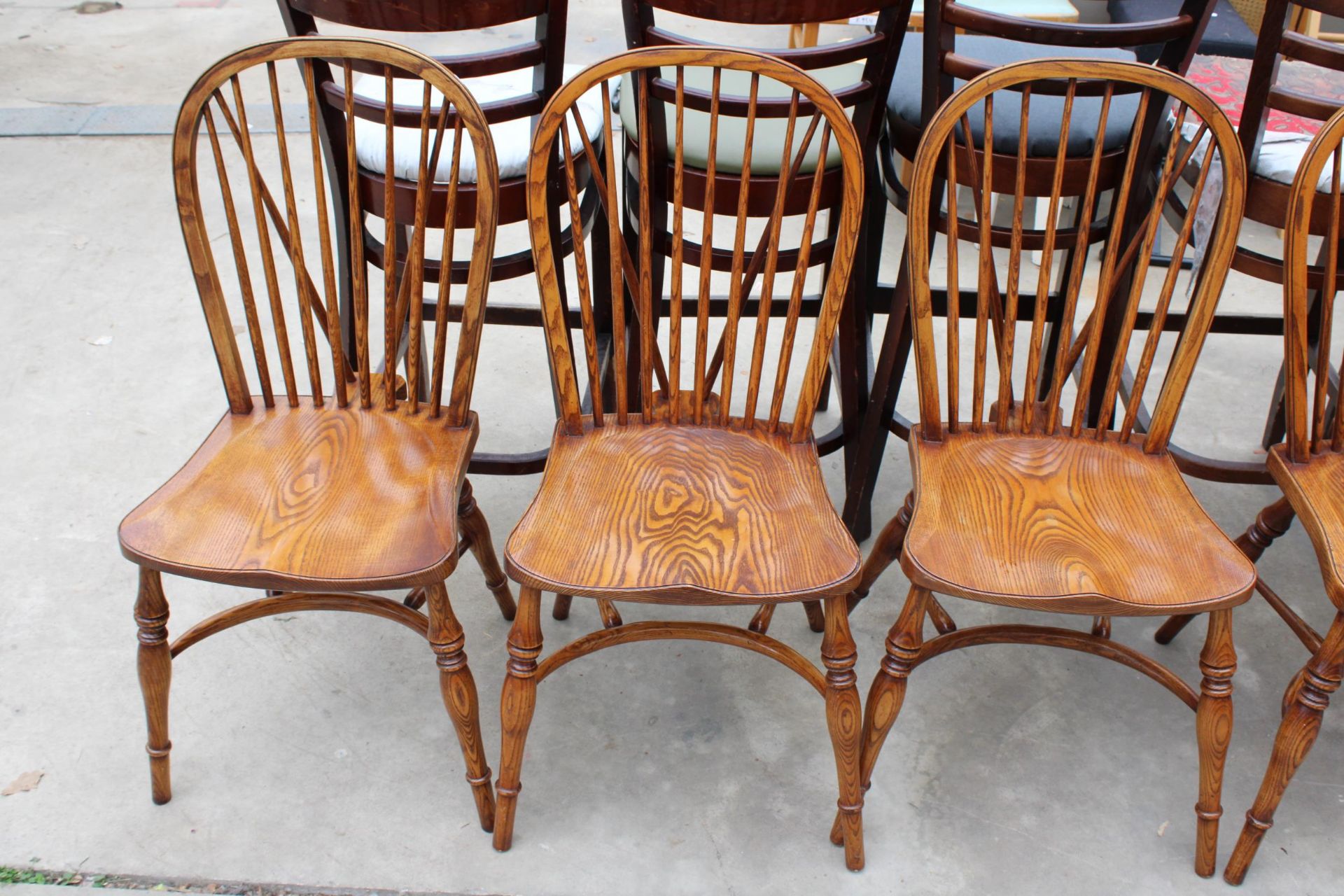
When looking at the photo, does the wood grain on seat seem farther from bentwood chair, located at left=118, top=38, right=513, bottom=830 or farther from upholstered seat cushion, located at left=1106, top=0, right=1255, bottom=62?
upholstered seat cushion, located at left=1106, top=0, right=1255, bottom=62

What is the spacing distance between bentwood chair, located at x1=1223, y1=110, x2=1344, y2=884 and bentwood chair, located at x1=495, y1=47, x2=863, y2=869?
59cm

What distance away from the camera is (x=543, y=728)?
1.88 metres

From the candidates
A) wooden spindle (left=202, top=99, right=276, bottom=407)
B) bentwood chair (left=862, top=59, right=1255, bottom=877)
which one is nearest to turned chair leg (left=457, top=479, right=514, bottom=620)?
wooden spindle (left=202, top=99, right=276, bottom=407)

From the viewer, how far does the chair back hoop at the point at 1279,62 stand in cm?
155


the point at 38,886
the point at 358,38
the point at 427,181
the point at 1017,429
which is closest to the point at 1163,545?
the point at 1017,429

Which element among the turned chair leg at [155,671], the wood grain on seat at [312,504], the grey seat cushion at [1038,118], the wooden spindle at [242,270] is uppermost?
the grey seat cushion at [1038,118]

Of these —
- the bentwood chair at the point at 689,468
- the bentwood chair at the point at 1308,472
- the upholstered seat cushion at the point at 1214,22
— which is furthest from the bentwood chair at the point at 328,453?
the upholstered seat cushion at the point at 1214,22

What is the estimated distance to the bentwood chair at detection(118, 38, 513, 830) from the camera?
147cm

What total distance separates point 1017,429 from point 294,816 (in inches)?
50.6

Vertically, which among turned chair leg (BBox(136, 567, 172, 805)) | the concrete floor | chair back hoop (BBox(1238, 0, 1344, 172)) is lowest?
the concrete floor

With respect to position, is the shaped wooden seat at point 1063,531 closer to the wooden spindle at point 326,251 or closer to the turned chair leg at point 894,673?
the turned chair leg at point 894,673

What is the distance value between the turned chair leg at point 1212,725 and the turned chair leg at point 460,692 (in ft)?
3.34

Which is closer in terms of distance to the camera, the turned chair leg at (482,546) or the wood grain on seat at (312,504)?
the wood grain on seat at (312,504)

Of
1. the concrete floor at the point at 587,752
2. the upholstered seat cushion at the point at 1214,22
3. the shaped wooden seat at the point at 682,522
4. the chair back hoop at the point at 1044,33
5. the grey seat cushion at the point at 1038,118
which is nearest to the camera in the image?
the shaped wooden seat at the point at 682,522
